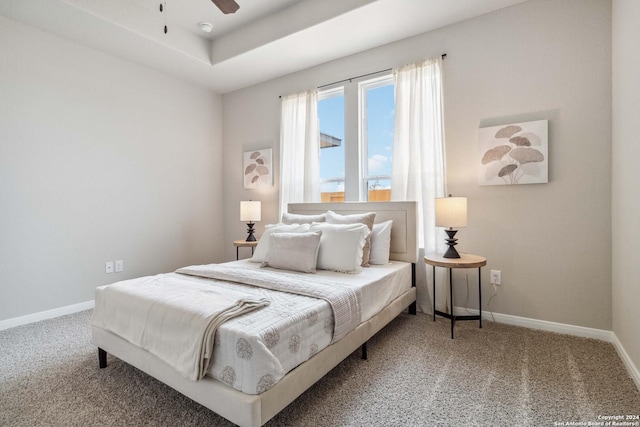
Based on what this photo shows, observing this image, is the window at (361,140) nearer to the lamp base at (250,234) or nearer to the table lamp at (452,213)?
the table lamp at (452,213)

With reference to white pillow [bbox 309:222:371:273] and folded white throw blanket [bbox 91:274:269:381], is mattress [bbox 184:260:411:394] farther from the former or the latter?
white pillow [bbox 309:222:371:273]

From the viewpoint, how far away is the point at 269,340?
4.54 ft

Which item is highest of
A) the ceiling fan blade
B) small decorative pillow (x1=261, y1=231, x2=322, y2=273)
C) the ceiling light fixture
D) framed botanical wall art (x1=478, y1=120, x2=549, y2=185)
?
the ceiling light fixture

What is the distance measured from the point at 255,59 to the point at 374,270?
281 centimetres

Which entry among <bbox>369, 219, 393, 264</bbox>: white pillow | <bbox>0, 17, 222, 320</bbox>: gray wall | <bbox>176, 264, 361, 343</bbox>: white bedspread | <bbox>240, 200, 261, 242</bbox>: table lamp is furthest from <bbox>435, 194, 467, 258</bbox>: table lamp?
<bbox>0, 17, 222, 320</bbox>: gray wall

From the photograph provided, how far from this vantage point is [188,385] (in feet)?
4.96

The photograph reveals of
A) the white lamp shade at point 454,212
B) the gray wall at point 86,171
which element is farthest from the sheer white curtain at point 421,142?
the gray wall at point 86,171

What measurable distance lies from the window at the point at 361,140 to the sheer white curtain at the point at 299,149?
162mm

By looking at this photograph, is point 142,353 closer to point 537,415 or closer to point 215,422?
point 215,422

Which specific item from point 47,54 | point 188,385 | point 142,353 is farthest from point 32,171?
point 188,385

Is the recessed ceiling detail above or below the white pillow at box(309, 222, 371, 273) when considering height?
above

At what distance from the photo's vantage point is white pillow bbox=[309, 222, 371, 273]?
2.63 m

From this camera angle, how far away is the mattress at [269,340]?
1.33 meters

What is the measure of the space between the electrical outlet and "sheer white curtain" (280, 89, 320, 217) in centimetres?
206
